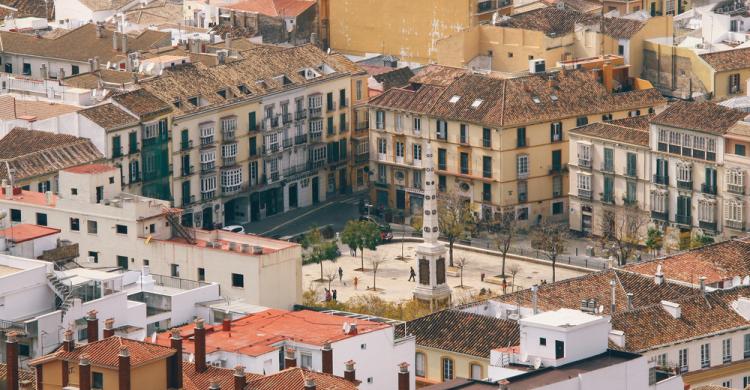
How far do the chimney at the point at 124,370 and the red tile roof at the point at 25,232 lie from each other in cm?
3718

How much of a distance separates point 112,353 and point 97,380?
128 cm

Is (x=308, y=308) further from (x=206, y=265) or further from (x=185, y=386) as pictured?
(x=185, y=386)

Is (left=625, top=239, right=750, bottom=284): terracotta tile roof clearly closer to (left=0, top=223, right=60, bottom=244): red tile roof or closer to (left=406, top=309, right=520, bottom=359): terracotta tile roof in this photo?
(left=406, top=309, right=520, bottom=359): terracotta tile roof

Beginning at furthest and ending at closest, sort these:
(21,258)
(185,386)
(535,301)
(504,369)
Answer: (535,301) < (21,258) < (504,369) < (185,386)

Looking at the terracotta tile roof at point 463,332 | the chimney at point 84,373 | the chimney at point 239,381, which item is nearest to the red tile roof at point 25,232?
the terracotta tile roof at point 463,332

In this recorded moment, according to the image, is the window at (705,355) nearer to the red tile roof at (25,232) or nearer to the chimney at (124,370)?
the red tile roof at (25,232)

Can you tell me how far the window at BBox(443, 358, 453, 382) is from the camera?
6624 inches

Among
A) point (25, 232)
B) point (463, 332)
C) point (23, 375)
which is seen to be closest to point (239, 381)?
point (23, 375)

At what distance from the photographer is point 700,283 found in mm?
177000

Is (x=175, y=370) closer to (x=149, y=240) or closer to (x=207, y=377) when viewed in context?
(x=207, y=377)

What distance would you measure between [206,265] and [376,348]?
21331mm

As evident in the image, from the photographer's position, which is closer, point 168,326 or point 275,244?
point 168,326

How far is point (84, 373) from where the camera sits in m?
134

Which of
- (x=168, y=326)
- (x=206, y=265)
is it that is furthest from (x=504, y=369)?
(x=206, y=265)
